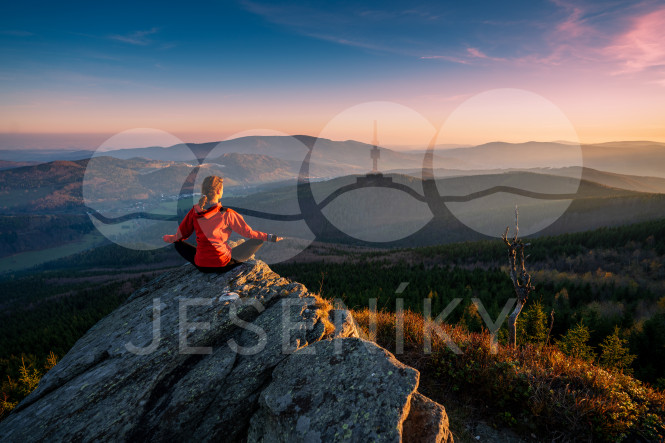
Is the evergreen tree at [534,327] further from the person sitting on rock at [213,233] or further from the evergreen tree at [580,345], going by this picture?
the person sitting on rock at [213,233]

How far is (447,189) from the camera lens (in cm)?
11438

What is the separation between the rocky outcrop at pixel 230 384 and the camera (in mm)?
3547

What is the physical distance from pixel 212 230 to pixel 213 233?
0.07 m

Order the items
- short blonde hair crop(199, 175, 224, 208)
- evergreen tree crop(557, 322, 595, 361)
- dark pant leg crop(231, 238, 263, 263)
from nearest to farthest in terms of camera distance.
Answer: short blonde hair crop(199, 175, 224, 208) < dark pant leg crop(231, 238, 263, 263) < evergreen tree crop(557, 322, 595, 361)

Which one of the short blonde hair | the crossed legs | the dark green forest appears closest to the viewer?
the short blonde hair

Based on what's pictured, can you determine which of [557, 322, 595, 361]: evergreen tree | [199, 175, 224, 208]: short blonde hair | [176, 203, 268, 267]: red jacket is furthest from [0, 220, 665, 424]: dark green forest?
[199, 175, 224, 208]: short blonde hair

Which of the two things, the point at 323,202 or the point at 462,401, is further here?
the point at 323,202

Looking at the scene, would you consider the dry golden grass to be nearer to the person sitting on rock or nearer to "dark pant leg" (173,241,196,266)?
the person sitting on rock

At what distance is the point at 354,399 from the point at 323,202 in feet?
395

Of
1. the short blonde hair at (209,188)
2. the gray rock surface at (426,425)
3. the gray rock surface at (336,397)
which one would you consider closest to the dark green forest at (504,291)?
the gray rock surface at (336,397)

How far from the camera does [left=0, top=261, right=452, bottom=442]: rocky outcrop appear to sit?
3.55 meters

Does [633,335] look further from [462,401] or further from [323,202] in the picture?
[323,202]

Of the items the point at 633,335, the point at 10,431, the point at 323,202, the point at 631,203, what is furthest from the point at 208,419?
the point at 323,202

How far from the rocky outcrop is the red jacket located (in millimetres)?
903
